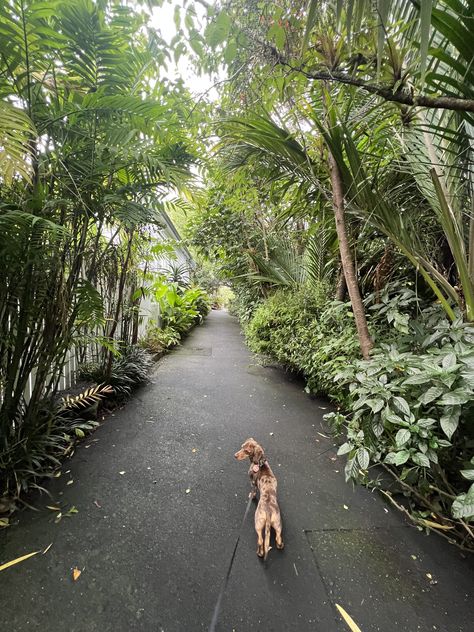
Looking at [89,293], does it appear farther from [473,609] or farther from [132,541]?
[473,609]

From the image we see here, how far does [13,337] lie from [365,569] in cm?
191

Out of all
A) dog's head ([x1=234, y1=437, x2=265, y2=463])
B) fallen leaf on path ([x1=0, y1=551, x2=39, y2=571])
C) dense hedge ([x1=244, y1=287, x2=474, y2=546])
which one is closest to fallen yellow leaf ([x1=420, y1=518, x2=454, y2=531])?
Result: dense hedge ([x1=244, y1=287, x2=474, y2=546])

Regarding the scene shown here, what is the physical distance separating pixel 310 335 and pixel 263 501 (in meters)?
1.74

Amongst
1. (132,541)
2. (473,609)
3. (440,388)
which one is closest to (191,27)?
(440,388)

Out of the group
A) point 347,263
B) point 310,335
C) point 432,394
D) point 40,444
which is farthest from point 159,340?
point 432,394

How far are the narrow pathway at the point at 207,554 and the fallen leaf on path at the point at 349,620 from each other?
2 cm

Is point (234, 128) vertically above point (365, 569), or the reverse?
point (234, 128)

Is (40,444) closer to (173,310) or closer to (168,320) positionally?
(168,320)

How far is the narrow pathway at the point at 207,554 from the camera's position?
2.82 ft

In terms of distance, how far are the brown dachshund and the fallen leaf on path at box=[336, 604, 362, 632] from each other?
27 centimetres

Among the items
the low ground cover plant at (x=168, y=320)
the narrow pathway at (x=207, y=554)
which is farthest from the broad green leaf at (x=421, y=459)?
the low ground cover plant at (x=168, y=320)

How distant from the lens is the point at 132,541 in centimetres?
110

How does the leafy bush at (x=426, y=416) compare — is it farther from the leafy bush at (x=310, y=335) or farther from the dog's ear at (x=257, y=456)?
the leafy bush at (x=310, y=335)

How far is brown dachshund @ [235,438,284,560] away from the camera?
1.07 m
